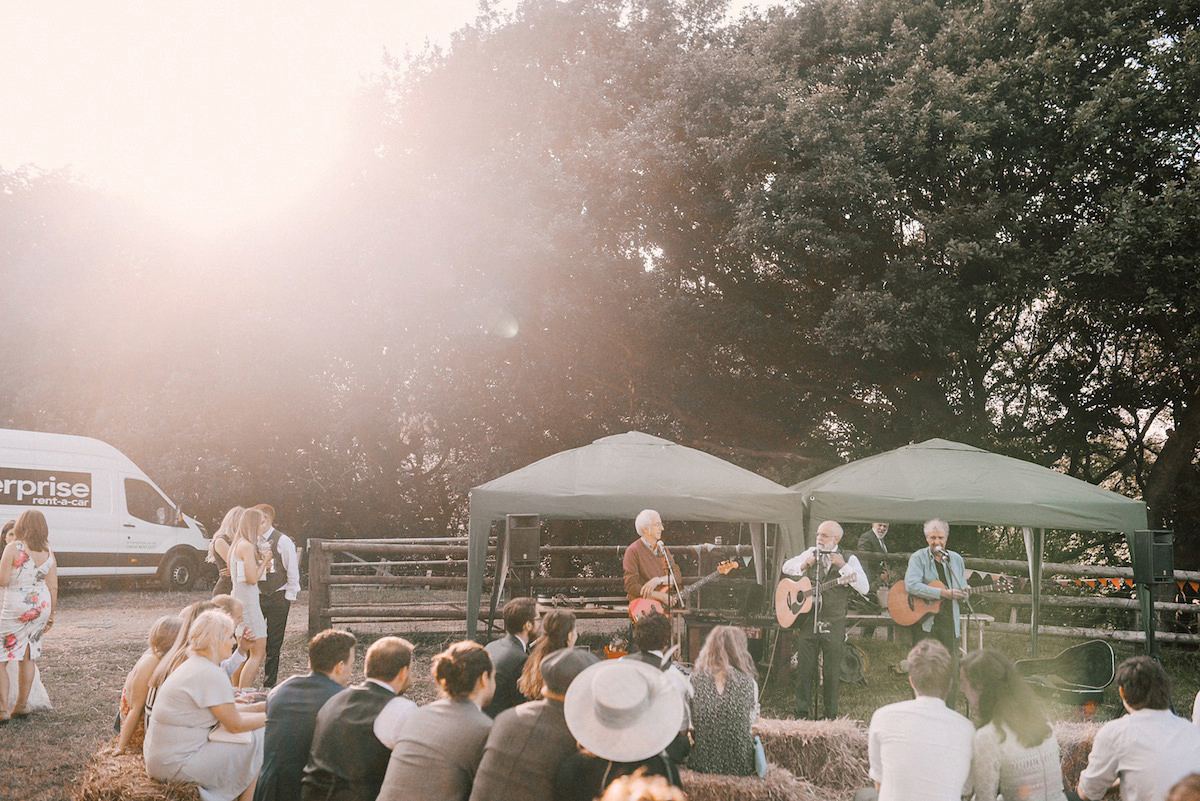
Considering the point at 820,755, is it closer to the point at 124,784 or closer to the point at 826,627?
the point at 826,627

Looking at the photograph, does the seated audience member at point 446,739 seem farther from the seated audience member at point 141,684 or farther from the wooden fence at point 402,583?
the wooden fence at point 402,583

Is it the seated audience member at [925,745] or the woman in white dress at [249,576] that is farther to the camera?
the woman in white dress at [249,576]

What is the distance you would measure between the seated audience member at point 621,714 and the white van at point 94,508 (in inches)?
596

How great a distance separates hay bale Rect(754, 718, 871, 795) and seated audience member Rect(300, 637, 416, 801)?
2947 millimetres

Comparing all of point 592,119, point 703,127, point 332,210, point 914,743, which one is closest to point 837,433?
point 703,127

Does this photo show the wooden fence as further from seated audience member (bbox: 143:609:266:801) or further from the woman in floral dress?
seated audience member (bbox: 143:609:266:801)

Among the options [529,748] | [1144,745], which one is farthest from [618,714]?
[1144,745]

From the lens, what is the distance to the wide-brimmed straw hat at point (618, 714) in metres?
3.51

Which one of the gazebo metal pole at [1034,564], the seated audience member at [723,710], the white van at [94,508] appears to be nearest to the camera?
the seated audience member at [723,710]

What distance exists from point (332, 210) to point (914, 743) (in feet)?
55.8

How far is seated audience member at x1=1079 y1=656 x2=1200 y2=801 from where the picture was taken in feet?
13.3

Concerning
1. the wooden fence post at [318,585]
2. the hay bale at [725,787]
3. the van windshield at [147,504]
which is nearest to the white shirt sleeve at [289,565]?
the wooden fence post at [318,585]

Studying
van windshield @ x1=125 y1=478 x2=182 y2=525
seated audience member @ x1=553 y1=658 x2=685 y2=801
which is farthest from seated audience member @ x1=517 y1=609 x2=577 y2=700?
van windshield @ x1=125 y1=478 x2=182 y2=525

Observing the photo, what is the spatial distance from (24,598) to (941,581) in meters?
7.51
